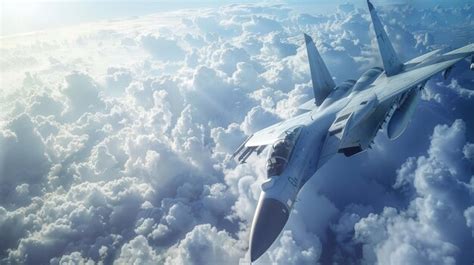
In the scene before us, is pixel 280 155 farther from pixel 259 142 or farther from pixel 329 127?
pixel 329 127

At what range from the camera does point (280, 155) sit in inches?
618

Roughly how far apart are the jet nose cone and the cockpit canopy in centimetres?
199

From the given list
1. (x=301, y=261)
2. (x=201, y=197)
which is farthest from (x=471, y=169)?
(x=201, y=197)

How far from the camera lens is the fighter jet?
13547 mm

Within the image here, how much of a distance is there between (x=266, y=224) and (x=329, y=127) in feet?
31.2

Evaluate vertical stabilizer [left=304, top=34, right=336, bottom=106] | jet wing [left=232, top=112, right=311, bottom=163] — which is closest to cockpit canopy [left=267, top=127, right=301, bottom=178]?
jet wing [left=232, top=112, right=311, bottom=163]

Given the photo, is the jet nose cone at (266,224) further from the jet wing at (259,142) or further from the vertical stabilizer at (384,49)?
the vertical stabilizer at (384,49)

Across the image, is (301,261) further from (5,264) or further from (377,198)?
(5,264)

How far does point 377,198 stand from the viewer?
9594 cm

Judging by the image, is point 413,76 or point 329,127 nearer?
point 329,127

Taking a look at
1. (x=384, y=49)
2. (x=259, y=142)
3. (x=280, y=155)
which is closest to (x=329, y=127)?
(x=259, y=142)

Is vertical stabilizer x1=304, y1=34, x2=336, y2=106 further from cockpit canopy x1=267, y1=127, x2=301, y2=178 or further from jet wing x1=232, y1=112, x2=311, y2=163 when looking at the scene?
cockpit canopy x1=267, y1=127, x2=301, y2=178

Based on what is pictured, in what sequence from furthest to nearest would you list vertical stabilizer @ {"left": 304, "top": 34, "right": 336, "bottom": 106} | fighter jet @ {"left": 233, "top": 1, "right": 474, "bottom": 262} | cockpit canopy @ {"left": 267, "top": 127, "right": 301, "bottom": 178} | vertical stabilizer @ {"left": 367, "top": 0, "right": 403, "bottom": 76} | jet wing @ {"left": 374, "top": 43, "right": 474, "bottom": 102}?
vertical stabilizer @ {"left": 304, "top": 34, "right": 336, "bottom": 106}, vertical stabilizer @ {"left": 367, "top": 0, "right": 403, "bottom": 76}, jet wing @ {"left": 374, "top": 43, "right": 474, "bottom": 102}, cockpit canopy @ {"left": 267, "top": 127, "right": 301, "bottom": 178}, fighter jet @ {"left": 233, "top": 1, "right": 474, "bottom": 262}

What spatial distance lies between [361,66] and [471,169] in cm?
8606
